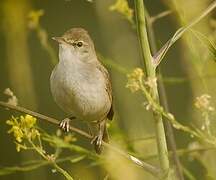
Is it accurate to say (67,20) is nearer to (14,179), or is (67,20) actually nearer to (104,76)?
(14,179)

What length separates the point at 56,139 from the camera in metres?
3.00

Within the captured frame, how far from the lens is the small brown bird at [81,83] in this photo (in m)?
3.61

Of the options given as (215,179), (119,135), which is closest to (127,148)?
(119,135)

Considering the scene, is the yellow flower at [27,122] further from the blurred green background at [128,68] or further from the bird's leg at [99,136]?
the bird's leg at [99,136]

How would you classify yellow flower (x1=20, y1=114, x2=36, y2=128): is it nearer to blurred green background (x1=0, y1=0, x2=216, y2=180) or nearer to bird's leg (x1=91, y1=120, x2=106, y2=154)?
blurred green background (x1=0, y1=0, x2=216, y2=180)

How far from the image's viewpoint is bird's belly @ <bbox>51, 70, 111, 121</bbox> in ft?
11.8

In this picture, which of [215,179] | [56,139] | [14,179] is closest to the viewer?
[215,179]

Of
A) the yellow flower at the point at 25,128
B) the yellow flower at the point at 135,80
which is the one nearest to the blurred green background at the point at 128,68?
the yellow flower at the point at 135,80

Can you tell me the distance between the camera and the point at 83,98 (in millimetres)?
3680

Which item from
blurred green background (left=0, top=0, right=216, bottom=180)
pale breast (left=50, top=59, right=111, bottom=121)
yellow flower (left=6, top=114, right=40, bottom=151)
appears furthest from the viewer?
pale breast (left=50, top=59, right=111, bottom=121)

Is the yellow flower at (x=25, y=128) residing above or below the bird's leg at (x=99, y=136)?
above

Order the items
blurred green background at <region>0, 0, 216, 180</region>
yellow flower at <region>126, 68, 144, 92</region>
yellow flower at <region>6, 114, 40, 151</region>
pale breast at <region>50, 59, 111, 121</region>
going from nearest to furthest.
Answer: yellow flower at <region>126, 68, 144, 92</region> < yellow flower at <region>6, 114, 40, 151</region> < blurred green background at <region>0, 0, 216, 180</region> < pale breast at <region>50, 59, 111, 121</region>

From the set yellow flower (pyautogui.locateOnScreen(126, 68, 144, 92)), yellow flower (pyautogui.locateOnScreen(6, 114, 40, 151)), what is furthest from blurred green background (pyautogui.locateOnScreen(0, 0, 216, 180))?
yellow flower (pyautogui.locateOnScreen(6, 114, 40, 151))

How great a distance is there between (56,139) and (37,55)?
12.8ft
